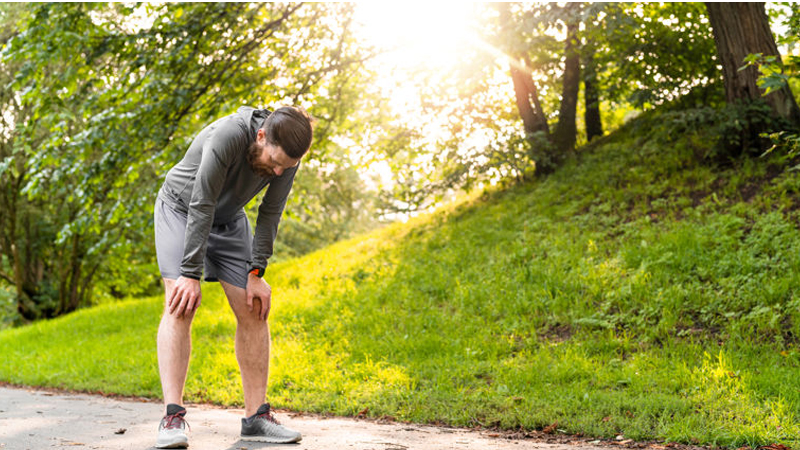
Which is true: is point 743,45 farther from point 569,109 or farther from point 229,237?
point 229,237

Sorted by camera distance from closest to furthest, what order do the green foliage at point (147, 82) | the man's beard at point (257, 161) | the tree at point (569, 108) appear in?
A: the man's beard at point (257, 161), the green foliage at point (147, 82), the tree at point (569, 108)

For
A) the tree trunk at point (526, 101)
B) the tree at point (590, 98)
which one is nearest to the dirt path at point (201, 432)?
the tree trunk at point (526, 101)

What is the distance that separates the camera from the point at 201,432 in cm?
413

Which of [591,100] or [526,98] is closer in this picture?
[526,98]

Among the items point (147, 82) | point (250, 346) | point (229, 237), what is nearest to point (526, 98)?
point (147, 82)

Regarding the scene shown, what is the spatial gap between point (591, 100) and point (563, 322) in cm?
719

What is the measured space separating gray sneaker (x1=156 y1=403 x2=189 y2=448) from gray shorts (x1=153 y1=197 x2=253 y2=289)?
740 mm

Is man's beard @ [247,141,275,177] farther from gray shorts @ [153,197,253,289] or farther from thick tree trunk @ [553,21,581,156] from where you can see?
thick tree trunk @ [553,21,581,156]

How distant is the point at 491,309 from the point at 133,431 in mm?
4390

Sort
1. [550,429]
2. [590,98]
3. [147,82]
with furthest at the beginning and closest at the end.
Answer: [590,98], [147,82], [550,429]

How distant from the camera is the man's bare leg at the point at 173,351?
3.40 m

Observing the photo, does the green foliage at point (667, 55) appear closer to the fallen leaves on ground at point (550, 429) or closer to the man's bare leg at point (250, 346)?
the fallen leaves on ground at point (550, 429)

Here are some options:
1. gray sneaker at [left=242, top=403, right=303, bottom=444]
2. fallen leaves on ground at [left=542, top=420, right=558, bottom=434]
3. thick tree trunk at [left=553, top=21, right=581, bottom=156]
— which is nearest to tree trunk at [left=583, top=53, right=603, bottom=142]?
thick tree trunk at [left=553, top=21, right=581, bottom=156]

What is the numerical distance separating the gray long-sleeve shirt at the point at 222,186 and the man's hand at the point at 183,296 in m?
0.04
